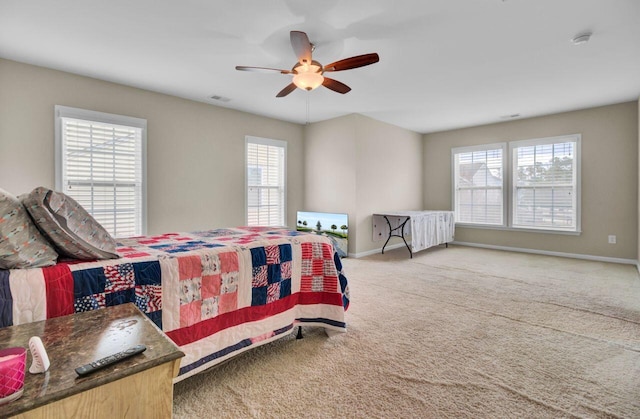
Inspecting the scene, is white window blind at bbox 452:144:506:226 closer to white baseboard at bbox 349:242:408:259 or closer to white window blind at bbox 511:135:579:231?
white window blind at bbox 511:135:579:231

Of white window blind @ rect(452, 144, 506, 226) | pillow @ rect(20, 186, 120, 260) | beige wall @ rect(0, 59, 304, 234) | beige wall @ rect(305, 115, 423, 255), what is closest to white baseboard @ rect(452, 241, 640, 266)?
white window blind @ rect(452, 144, 506, 226)

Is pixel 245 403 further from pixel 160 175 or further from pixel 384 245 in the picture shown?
pixel 384 245

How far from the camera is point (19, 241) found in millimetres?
1265

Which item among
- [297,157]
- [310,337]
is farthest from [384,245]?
[310,337]

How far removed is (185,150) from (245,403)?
12.3ft

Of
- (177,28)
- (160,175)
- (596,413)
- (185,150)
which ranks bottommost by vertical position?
(596,413)

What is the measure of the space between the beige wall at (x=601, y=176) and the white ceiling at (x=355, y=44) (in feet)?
1.68

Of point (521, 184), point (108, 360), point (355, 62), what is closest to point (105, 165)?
point (355, 62)

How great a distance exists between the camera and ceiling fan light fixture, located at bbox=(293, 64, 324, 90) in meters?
2.67

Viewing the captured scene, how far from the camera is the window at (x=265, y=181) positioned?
207 inches

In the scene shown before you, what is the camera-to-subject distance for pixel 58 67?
132 inches

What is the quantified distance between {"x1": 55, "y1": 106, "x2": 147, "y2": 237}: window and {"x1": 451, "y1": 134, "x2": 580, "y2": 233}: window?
5.98 m

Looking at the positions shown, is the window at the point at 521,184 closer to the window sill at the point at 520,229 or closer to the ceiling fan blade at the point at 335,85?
the window sill at the point at 520,229

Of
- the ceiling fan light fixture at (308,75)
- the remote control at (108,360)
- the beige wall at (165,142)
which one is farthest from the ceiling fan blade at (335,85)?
the remote control at (108,360)
